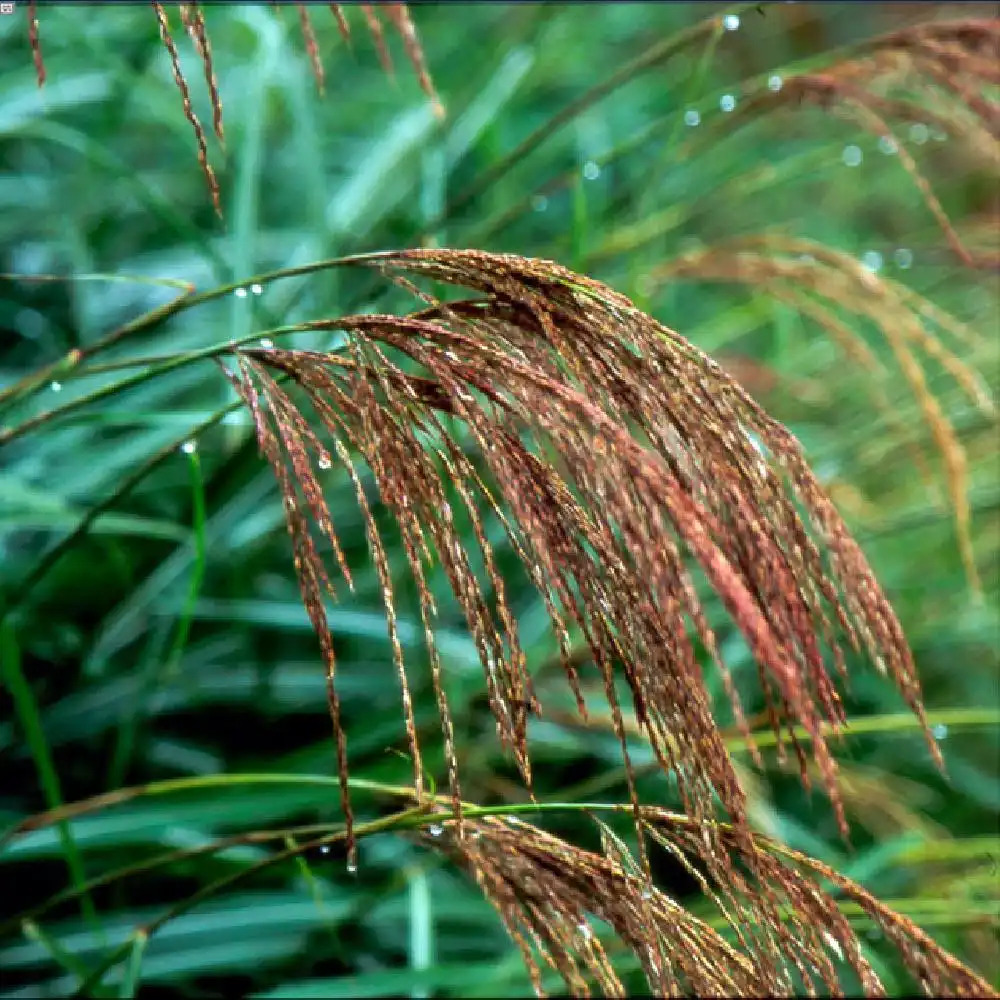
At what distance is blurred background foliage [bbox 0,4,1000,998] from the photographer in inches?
55.5

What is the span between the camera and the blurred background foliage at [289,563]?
1409 mm

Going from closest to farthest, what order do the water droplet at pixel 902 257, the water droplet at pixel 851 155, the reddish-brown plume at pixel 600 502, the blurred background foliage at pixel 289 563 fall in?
the reddish-brown plume at pixel 600 502, the blurred background foliage at pixel 289 563, the water droplet at pixel 902 257, the water droplet at pixel 851 155

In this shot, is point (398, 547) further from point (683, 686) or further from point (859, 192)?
point (859, 192)

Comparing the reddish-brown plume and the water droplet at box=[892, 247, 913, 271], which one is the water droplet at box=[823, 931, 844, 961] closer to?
the reddish-brown plume

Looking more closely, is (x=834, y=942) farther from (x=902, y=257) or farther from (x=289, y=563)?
(x=902, y=257)

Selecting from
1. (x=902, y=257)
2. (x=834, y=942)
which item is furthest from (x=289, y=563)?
(x=834, y=942)

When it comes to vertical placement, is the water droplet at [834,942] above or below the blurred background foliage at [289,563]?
below

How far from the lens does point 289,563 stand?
6.11ft

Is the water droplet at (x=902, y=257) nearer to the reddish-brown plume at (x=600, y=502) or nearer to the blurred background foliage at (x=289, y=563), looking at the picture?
the blurred background foliage at (x=289, y=563)

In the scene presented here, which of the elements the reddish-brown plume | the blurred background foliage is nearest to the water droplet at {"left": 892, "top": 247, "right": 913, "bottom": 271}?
the blurred background foliage

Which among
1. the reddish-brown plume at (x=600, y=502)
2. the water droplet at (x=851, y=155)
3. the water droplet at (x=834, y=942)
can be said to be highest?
the water droplet at (x=851, y=155)

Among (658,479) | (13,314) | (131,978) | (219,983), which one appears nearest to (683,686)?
(658,479)

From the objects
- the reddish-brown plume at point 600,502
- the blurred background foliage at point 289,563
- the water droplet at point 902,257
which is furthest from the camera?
the water droplet at point 902,257

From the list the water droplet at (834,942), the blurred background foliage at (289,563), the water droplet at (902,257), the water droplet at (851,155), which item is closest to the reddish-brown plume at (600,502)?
the water droplet at (834,942)
